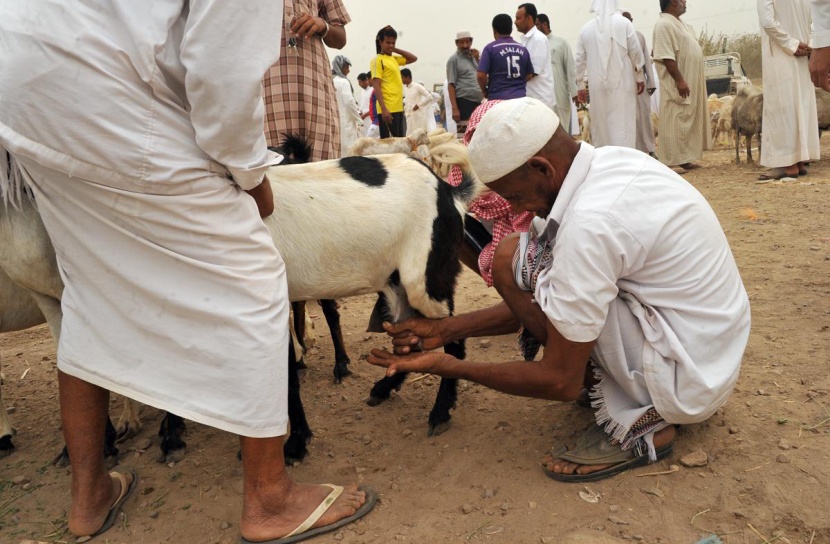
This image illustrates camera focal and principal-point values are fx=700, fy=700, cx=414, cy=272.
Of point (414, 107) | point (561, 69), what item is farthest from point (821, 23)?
point (414, 107)

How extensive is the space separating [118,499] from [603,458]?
1738 mm

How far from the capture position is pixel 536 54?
902 cm

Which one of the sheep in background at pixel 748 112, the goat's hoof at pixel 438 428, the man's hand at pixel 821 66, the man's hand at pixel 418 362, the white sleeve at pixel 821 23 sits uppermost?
the white sleeve at pixel 821 23

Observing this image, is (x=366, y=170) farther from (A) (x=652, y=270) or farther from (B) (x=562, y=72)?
(B) (x=562, y=72)

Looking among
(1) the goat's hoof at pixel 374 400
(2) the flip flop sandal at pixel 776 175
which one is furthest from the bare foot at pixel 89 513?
(2) the flip flop sandal at pixel 776 175

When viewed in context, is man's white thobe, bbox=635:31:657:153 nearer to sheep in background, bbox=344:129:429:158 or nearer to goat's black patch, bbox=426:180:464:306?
sheep in background, bbox=344:129:429:158

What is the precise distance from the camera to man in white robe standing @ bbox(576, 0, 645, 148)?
27.4 feet

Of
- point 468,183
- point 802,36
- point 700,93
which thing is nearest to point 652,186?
point 468,183

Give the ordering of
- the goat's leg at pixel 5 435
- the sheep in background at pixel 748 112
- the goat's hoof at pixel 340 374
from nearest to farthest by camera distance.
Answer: the goat's leg at pixel 5 435 < the goat's hoof at pixel 340 374 < the sheep in background at pixel 748 112

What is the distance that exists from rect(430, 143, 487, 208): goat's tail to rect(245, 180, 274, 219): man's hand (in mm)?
1042

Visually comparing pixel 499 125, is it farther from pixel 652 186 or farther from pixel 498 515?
pixel 498 515

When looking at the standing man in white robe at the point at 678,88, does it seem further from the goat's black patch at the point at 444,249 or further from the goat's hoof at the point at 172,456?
the goat's hoof at the point at 172,456

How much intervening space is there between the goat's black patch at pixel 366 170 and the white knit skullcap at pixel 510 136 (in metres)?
0.76

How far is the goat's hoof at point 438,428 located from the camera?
300 cm
